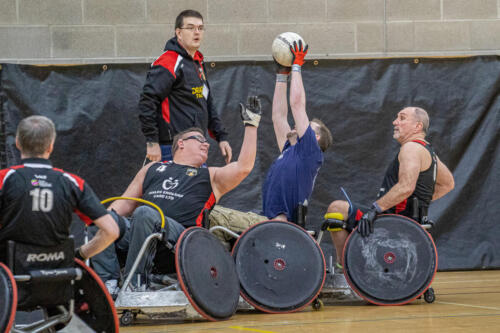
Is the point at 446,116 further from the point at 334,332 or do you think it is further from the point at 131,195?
the point at 334,332

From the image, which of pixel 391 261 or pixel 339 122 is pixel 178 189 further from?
pixel 339 122

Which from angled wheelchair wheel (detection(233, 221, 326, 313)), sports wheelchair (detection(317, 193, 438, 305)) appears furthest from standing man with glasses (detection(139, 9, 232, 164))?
sports wheelchair (detection(317, 193, 438, 305))

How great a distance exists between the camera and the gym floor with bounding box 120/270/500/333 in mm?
3725

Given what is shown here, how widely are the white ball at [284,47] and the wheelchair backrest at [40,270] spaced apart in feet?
8.86

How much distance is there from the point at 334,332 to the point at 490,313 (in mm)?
1088

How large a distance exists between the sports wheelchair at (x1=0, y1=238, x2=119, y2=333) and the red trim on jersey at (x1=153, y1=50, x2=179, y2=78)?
2.57 meters

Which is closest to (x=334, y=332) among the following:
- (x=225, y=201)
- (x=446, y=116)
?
(x=225, y=201)

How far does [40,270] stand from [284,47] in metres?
2.88

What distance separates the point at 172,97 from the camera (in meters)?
5.52

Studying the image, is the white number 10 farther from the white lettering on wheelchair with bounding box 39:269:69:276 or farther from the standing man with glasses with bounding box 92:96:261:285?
the standing man with glasses with bounding box 92:96:261:285

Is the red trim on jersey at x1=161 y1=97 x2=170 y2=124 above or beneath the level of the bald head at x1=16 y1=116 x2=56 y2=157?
above

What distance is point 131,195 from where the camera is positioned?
4.99 metres

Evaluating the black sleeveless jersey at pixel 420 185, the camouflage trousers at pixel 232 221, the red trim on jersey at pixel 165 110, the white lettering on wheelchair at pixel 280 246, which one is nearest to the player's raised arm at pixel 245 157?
the camouflage trousers at pixel 232 221

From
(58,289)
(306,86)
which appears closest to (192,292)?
(58,289)
